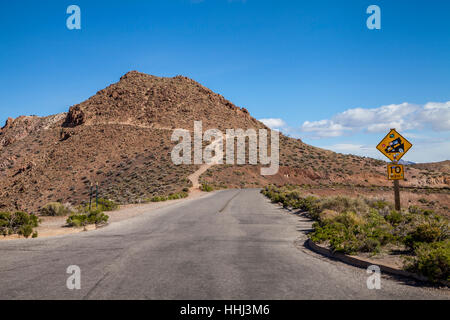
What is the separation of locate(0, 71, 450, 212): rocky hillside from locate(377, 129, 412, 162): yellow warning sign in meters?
35.0

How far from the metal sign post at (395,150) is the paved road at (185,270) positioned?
5.33 metres

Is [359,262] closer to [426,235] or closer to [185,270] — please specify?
[426,235]

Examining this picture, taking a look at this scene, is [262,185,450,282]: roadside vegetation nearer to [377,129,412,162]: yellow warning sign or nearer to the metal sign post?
the metal sign post

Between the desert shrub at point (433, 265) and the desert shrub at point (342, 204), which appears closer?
the desert shrub at point (433, 265)

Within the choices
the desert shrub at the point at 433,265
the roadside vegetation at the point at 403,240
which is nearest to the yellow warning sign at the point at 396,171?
the roadside vegetation at the point at 403,240

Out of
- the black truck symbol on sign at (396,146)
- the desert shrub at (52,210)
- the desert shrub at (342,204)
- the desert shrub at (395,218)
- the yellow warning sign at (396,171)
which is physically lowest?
the desert shrub at (52,210)

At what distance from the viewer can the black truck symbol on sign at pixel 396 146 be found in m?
14.5

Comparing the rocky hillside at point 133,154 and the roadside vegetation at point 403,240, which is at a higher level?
the rocky hillside at point 133,154

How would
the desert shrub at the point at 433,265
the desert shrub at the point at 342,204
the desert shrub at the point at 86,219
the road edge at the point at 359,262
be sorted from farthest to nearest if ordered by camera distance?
1. the desert shrub at the point at 342,204
2. the desert shrub at the point at 86,219
3. the road edge at the point at 359,262
4. the desert shrub at the point at 433,265

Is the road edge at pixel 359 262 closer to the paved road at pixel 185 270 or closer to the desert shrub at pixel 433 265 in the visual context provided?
the desert shrub at pixel 433 265

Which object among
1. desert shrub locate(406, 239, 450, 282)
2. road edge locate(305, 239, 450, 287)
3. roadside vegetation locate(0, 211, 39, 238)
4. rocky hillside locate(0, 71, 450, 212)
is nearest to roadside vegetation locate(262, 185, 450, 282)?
desert shrub locate(406, 239, 450, 282)

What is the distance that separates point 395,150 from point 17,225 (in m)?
16.4

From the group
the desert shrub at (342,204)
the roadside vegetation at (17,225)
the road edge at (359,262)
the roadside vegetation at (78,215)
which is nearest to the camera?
the road edge at (359,262)
